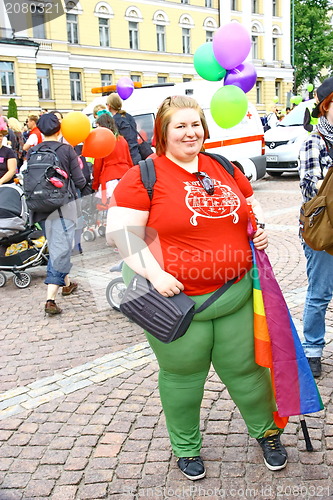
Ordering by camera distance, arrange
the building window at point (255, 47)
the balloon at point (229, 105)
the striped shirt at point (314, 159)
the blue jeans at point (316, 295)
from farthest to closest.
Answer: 1. the building window at point (255, 47)
2. the balloon at point (229, 105)
3. the blue jeans at point (316, 295)
4. the striped shirt at point (314, 159)

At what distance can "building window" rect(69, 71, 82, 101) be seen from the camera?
37750 mm

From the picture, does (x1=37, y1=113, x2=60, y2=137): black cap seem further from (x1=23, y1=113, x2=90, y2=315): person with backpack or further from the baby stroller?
the baby stroller

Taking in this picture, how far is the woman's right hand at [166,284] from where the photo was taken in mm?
2400

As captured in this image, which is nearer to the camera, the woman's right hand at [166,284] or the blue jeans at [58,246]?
the woman's right hand at [166,284]

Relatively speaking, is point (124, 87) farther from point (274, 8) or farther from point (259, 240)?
point (274, 8)

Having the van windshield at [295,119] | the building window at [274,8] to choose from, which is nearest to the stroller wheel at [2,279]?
the van windshield at [295,119]

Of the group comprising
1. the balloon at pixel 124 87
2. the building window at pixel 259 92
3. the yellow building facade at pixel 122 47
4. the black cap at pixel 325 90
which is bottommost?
the black cap at pixel 325 90

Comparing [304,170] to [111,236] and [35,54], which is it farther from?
[35,54]

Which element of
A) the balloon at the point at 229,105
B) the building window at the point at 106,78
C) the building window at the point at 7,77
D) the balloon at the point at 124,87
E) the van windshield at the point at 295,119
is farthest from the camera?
Result: the building window at the point at 106,78

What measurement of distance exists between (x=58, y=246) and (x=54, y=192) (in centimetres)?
55

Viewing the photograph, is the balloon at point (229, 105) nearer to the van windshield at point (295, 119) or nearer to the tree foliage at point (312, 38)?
the van windshield at point (295, 119)

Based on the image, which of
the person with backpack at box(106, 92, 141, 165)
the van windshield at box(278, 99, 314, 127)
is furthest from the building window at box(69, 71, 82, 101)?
the person with backpack at box(106, 92, 141, 165)

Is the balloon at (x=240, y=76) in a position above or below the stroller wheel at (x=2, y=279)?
above

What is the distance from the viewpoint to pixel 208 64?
5258mm
